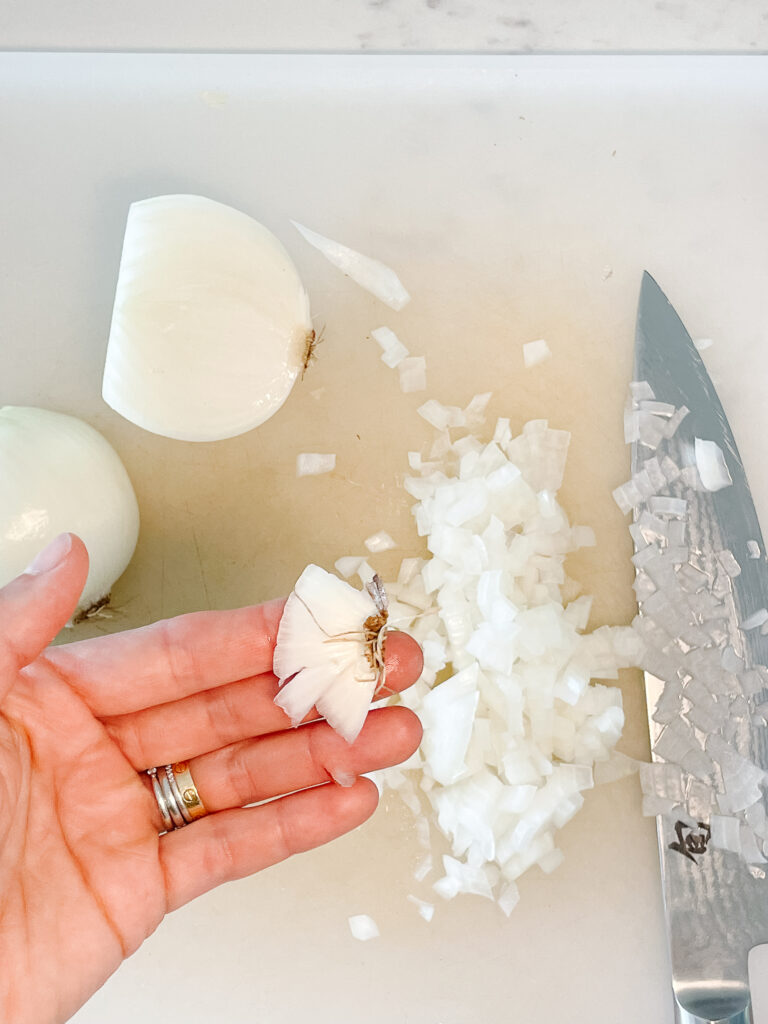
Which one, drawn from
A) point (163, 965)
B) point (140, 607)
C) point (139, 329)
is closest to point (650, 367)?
point (139, 329)

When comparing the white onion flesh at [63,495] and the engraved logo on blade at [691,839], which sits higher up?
the white onion flesh at [63,495]

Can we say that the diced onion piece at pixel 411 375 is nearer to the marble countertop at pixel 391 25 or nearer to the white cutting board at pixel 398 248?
the white cutting board at pixel 398 248

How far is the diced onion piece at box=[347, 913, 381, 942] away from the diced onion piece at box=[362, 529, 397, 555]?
506mm

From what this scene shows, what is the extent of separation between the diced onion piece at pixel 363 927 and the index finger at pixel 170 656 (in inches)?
17.5

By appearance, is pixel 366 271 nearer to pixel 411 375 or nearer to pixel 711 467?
pixel 411 375

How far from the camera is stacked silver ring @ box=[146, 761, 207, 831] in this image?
1040 millimetres

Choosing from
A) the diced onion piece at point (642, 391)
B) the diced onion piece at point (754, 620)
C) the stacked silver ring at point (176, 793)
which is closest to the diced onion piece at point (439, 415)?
the diced onion piece at point (642, 391)

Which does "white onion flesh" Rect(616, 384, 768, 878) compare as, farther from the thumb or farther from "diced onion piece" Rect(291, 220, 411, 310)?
the thumb

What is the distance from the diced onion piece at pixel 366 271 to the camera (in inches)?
51.6

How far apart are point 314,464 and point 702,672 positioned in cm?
62

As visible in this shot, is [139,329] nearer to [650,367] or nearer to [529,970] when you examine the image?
[650,367]

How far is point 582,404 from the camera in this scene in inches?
51.3

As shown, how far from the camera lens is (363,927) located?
1203mm

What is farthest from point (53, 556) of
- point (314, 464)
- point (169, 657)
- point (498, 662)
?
point (498, 662)
